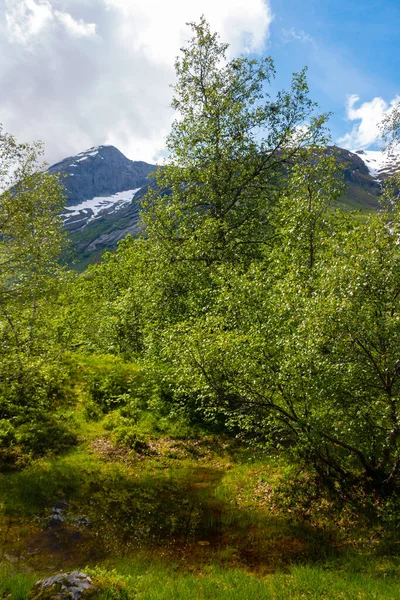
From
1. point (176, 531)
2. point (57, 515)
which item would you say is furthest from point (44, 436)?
point (176, 531)

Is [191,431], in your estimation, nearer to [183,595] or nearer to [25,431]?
[25,431]

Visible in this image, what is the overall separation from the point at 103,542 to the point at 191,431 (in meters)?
9.66

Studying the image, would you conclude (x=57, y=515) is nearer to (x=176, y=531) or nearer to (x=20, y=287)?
(x=176, y=531)

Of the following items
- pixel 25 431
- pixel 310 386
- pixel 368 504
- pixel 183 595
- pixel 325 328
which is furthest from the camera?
pixel 25 431

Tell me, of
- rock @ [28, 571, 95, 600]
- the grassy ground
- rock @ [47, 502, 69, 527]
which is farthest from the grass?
rock @ [47, 502, 69, 527]

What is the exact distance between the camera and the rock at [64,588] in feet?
26.4

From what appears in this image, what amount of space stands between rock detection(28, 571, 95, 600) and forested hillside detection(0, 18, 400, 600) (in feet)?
0.21

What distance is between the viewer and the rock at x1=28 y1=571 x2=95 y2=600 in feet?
26.4

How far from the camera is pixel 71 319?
102ft

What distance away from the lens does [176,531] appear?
13047 millimetres

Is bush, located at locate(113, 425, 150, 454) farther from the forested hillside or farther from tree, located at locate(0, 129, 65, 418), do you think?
tree, located at locate(0, 129, 65, 418)

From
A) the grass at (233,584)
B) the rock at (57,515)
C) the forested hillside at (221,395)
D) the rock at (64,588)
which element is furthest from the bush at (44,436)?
the rock at (64,588)

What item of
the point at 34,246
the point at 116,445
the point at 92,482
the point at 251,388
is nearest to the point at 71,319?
the point at 34,246

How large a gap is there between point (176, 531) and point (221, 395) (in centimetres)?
490
